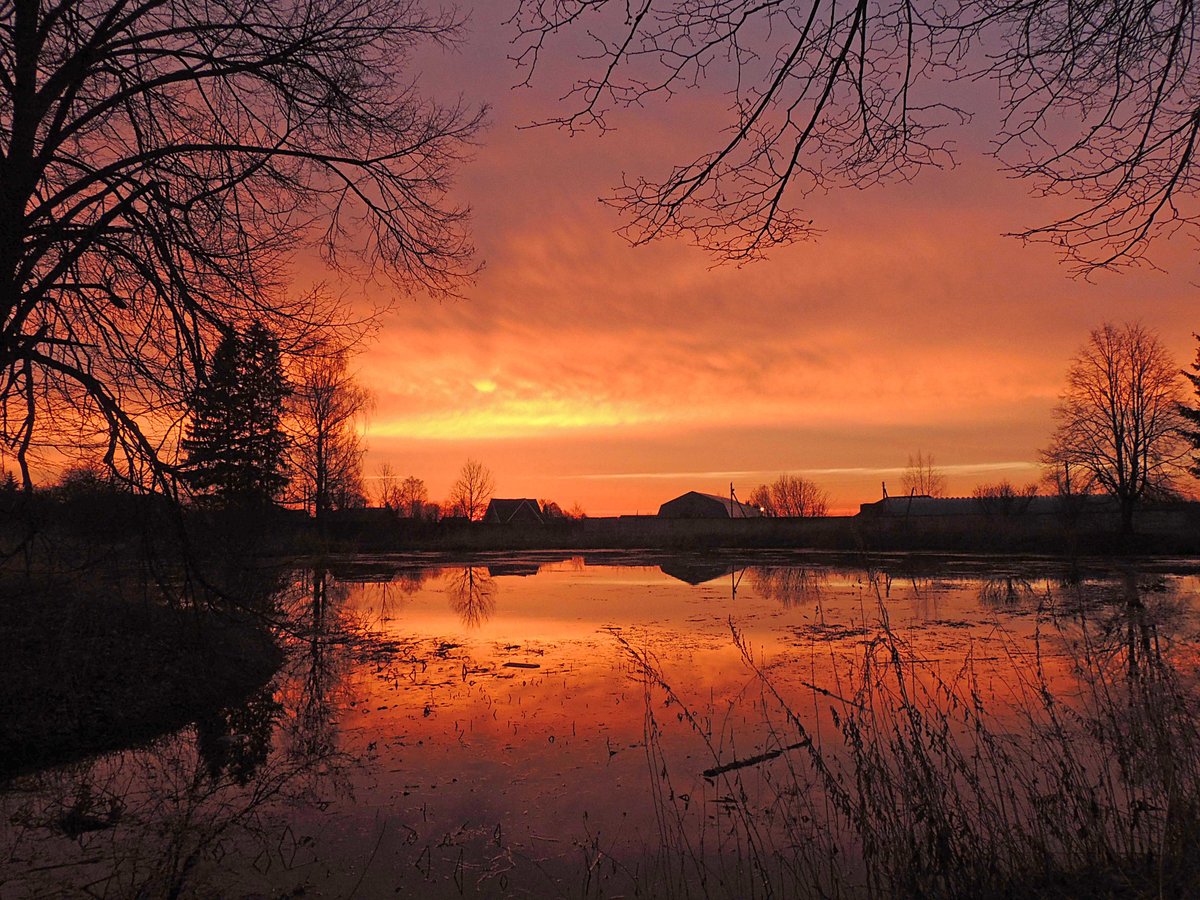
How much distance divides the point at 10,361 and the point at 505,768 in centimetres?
508

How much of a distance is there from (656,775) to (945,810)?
263 centimetres

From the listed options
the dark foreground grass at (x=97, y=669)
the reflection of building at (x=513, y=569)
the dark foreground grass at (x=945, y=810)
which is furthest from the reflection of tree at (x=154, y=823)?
the reflection of building at (x=513, y=569)

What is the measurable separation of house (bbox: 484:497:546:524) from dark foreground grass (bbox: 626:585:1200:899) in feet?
228

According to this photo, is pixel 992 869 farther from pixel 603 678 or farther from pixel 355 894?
pixel 603 678

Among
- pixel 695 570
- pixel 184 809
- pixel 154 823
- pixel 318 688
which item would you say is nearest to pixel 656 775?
pixel 184 809

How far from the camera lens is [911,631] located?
13047 mm

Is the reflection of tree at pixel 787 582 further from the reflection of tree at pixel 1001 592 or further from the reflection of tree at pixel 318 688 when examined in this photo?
the reflection of tree at pixel 318 688

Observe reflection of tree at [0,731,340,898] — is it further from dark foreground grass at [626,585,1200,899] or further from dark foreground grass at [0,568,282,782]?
dark foreground grass at [626,585,1200,899]

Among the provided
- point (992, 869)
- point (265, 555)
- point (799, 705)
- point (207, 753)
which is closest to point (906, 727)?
point (799, 705)

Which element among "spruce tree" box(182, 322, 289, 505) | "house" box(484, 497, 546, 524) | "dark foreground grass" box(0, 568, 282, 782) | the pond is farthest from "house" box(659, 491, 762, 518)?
"spruce tree" box(182, 322, 289, 505)

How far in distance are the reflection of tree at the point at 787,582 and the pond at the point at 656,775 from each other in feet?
16.6

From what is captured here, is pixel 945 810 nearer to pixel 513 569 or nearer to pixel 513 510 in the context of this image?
pixel 513 569

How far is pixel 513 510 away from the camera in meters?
78.1

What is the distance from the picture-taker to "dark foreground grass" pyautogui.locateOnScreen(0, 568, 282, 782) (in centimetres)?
786
